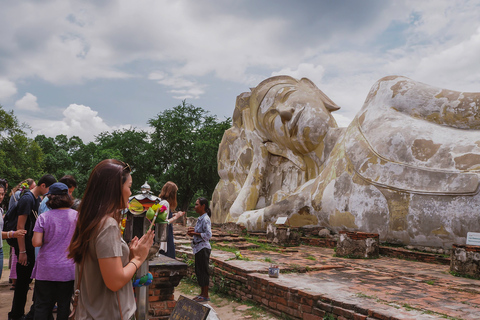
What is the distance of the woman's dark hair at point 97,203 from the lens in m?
1.80

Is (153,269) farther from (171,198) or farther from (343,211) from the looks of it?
(343,211)

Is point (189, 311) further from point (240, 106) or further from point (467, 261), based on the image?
point (240, 106)

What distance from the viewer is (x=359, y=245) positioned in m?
Answer: 7.73

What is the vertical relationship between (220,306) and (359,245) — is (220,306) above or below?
below

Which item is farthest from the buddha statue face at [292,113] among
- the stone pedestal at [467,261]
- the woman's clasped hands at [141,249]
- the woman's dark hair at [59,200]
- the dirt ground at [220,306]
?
the woman's clasped hands at [141,249]

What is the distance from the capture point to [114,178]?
74.7 inches

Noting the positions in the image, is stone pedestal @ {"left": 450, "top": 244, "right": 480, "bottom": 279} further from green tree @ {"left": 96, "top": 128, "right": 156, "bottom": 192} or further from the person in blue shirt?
green tree @ {"left": 96, "top": 128, "right": 156, "bottom": 192}

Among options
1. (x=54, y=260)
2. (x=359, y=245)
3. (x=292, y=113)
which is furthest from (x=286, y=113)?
(x=54, y=260)

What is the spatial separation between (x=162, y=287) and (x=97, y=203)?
2.53 metres

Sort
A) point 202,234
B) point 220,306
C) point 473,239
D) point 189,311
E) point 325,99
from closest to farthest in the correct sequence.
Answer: point 189,311 → point 202,234 → point 220,306 → point 473,239 → point 325,99

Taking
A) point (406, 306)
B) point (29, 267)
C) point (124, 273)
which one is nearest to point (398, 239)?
point (406, 306)

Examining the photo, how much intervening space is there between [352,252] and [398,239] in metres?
1.16

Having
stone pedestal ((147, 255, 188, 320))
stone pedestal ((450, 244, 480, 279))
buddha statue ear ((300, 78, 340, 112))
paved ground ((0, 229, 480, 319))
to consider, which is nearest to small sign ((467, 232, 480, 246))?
stone pedestal ((450, 244, 480, 279))

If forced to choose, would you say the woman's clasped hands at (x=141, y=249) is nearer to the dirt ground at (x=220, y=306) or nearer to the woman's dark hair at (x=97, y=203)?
the woman's dark hair at (x=97, y=203)
